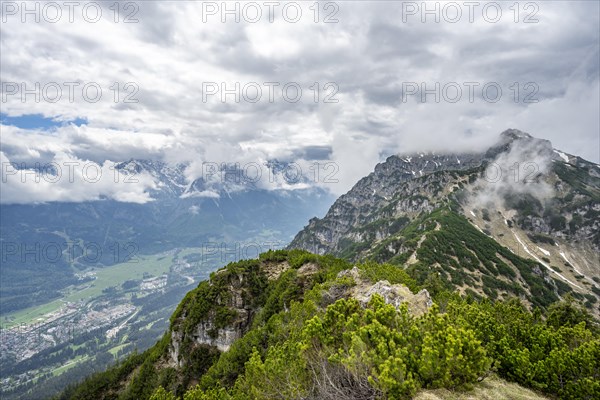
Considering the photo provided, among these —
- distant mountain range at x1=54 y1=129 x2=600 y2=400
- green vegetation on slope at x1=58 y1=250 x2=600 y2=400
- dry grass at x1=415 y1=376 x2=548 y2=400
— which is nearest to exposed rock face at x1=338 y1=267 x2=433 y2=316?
distant mountain range at x1=54 y1=129 x2=600 y2=400

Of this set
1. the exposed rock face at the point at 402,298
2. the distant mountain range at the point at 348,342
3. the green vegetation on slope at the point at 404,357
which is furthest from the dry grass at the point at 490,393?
the exposed rock face at the point at 402,298

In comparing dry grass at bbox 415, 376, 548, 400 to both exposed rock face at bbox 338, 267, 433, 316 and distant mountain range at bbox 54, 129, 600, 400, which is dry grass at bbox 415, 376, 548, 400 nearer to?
distant mountain range at bbox 54, 129, 600, 400

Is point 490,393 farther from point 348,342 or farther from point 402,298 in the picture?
point 402,298

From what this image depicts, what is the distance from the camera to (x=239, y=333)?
251 feet

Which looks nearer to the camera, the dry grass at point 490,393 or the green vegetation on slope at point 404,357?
the green vegetation on slope at point 404,357

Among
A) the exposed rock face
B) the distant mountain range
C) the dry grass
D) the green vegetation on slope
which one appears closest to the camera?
the green vegetation on slope

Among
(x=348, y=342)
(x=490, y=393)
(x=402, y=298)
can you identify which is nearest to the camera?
(x=490, y=393)

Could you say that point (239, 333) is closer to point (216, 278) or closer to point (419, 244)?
point (216, 278)

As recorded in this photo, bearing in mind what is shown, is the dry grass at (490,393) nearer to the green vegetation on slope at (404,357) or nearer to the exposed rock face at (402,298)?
the green vegetation on slope at (404,357)

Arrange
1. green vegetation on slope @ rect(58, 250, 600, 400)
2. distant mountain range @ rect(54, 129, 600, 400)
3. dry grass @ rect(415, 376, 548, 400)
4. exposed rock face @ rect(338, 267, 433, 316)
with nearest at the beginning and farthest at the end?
green vegetation on slope @ rect(58, 250, 600, 400)
dry grass @ rect(415, 376, 548, 400)
distant mountain range @ rect(54, 129, 600, 400)
exposed rock face @ rect(338, 267, 433, 316)

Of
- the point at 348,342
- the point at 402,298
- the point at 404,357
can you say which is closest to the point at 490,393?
the point at 404,357

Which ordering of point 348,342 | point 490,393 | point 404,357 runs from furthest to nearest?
point 348,342 → point 490,393 → point 404,357

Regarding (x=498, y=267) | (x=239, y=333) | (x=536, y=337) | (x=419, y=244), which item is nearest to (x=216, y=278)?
(x=239, y=333)

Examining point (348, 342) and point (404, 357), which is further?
point (348, 342)
